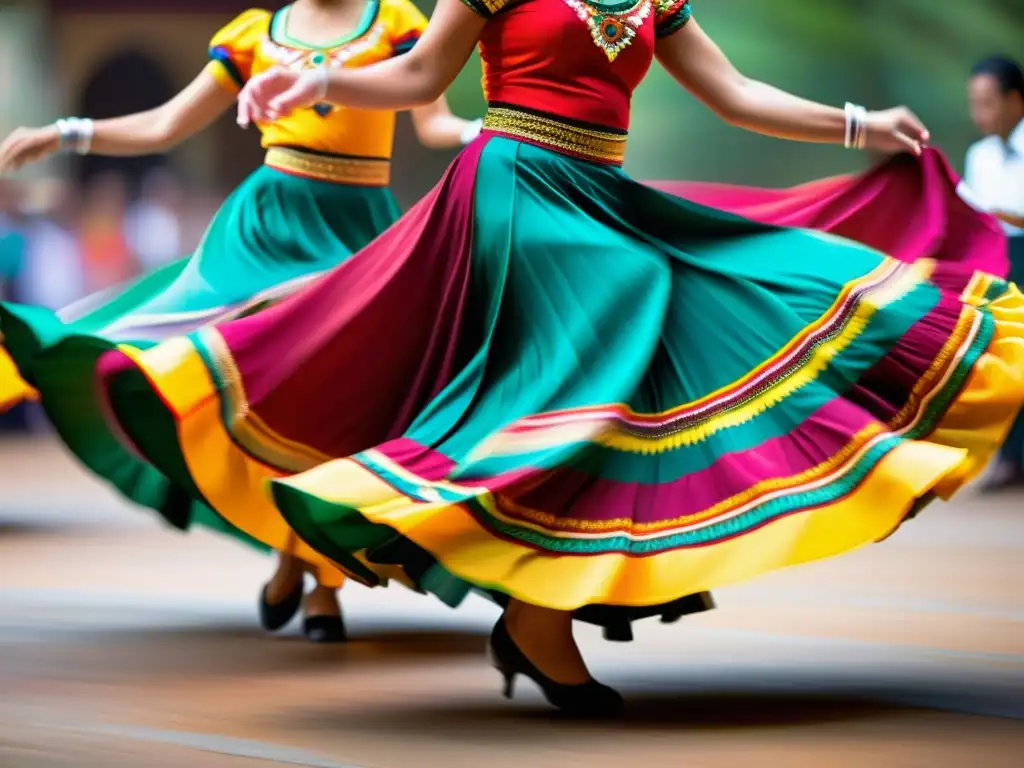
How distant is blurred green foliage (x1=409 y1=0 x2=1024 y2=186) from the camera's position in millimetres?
7852

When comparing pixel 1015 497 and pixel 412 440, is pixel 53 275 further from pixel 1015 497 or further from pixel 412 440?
pixel 412 440

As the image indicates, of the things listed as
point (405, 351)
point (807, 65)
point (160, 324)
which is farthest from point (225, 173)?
point (405, 351)

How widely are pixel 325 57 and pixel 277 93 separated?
1.08 meters

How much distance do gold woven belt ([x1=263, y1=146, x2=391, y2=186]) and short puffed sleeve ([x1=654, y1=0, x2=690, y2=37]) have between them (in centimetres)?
106

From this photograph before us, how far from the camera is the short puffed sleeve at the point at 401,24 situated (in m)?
3.74

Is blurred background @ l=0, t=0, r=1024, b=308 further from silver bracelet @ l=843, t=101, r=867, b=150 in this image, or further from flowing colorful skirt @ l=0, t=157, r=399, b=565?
silver bracelet @ l=843, t=101, r=867, b=150

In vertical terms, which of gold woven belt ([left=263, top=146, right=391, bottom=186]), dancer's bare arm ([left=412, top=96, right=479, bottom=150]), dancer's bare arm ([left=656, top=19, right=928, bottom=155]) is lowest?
dancer's bare arm ([left=656, top=19, right=928, bottom=155])

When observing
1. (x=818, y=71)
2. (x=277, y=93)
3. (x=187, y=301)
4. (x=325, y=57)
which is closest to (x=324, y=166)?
(x=325, y=57)

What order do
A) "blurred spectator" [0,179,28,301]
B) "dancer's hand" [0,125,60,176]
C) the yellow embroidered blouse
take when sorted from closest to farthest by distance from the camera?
"dancer's hand" [0,125,60,176] < the yellow embroidered blouse < "blurred spectator" [0,179,28,301]

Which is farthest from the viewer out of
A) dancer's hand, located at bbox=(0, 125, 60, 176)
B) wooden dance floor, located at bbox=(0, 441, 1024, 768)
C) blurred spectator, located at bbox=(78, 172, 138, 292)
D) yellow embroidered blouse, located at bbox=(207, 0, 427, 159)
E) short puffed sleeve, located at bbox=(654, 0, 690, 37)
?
blurred spectator, located at bbox=(78, 172, 138, 292)

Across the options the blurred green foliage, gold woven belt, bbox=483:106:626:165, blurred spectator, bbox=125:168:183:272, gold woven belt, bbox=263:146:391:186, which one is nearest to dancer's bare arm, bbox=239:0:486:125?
gold woven belt, bbox=483:106:626:165

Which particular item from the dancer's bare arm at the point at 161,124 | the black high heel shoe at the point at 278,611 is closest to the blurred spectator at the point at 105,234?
the dancer's bare arm at the point at 161,124

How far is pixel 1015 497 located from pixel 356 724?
12.1ft

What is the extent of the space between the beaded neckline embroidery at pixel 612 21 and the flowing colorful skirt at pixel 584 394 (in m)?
0.18
